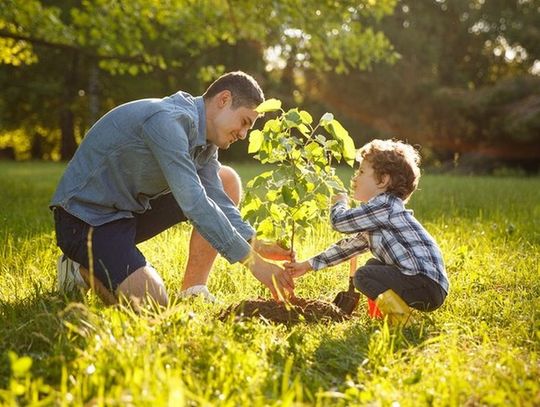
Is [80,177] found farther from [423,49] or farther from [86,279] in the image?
[423,49]

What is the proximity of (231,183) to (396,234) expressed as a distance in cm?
136

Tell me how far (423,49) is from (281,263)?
20.1 m

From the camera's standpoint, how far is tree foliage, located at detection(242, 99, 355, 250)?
10.1 ft

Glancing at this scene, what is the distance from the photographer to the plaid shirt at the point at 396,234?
10.6ft

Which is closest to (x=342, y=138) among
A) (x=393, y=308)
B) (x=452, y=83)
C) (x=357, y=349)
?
(x=393, y=308)

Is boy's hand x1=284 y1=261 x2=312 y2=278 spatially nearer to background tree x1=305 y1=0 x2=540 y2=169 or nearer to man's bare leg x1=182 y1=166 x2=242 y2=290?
man's bare leg x1=182 y1=166 x2=242 y2=290

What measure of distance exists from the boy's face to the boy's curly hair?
0.02 m

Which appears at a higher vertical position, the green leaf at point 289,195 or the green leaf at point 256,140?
the green leaf at point 256,140

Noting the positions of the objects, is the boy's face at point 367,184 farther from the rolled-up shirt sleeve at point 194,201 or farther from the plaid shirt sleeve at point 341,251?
the rolled-up shirt sleeve at point 194,201

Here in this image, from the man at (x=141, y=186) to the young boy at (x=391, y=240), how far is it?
0.45m

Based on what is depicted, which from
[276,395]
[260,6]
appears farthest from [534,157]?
[276,395]

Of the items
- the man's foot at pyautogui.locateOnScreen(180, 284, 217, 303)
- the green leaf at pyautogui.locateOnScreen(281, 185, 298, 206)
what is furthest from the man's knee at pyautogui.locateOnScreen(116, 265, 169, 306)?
the green leaf at pyautogui.locateOnScreen(281, 185, 298, 206)

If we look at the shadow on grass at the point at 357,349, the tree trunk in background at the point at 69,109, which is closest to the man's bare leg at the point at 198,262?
the shadow on grass at the point at 357,349

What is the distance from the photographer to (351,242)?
353 cm
